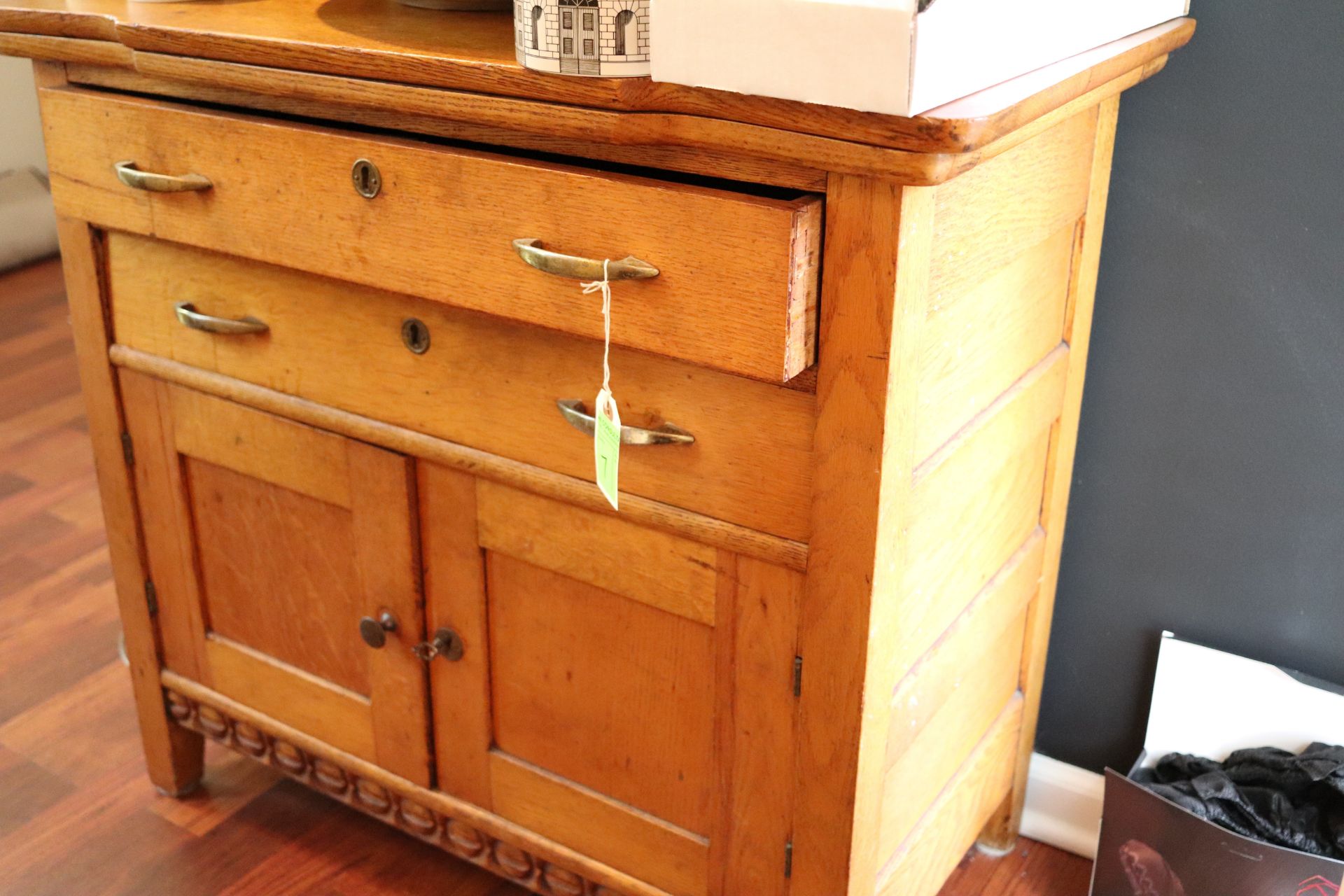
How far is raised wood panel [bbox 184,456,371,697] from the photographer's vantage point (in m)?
1.22

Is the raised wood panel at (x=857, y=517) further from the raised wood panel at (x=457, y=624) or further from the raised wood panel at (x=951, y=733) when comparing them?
the raised wood panel at (x=457, y=624)

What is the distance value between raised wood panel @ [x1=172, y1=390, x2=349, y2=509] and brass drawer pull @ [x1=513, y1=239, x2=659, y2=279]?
0.36 m

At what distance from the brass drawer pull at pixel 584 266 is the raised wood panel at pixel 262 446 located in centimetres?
36

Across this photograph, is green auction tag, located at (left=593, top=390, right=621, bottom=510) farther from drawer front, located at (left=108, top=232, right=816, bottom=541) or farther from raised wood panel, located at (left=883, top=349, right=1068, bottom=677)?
raised wood panel, located at (left=883, top=349, right=1068, bottom=677)

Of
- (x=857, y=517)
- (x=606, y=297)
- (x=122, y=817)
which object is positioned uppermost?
(x=606, y=297)

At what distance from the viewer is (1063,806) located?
4.60 ft

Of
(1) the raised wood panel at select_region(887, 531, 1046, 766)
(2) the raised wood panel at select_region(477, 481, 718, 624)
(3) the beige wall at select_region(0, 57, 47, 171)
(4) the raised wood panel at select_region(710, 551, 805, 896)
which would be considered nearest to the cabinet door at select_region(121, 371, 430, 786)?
(2) the raised wood panel at select_region(477, 481, 718, 624)

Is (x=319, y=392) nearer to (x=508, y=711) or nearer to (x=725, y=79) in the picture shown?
(x=508, y=711)

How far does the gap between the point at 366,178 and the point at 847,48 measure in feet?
1.36

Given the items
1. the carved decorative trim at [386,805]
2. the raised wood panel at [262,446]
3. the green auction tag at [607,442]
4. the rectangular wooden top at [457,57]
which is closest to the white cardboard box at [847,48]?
the rectangular wooden top at [457,57]

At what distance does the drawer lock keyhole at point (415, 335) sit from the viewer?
1058 millimetres

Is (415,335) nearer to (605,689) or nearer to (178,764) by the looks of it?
(605,689)

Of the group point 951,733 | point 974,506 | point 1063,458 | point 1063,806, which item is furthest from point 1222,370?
point 1063,806

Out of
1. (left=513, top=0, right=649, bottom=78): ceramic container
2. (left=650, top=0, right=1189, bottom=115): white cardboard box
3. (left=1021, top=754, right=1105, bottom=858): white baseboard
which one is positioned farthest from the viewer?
(left=1021, top=754, right=1105, bottom=858): white baseboard
